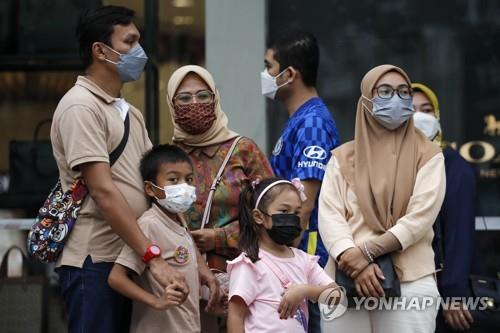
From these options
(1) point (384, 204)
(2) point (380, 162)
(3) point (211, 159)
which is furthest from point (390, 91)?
(3) point (211, 159)

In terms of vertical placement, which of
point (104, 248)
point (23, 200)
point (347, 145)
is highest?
point (347, 145)

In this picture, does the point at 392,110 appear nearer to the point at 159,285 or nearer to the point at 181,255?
the point at 181,255

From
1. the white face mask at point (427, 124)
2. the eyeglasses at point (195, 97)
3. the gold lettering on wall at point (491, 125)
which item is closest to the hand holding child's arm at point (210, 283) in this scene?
the eyeglasses at point (195, 97)

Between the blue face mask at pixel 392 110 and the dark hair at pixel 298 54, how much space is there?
0.54m

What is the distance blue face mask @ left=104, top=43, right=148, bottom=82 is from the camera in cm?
513

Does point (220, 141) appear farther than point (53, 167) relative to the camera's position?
No

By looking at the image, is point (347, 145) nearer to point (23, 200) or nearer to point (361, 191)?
point (361, 191)

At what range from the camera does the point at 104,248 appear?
16.3 ft

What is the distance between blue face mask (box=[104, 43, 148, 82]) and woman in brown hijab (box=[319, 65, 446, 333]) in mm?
1144

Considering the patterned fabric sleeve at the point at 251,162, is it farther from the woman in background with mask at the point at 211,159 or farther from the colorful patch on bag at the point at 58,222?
the colorful patch on bag at the point at 58,222

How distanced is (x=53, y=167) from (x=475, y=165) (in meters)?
3.27

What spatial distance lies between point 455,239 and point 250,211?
4.32 ft

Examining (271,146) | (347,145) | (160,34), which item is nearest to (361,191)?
(347,145)

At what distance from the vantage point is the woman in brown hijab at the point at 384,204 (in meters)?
5.35
